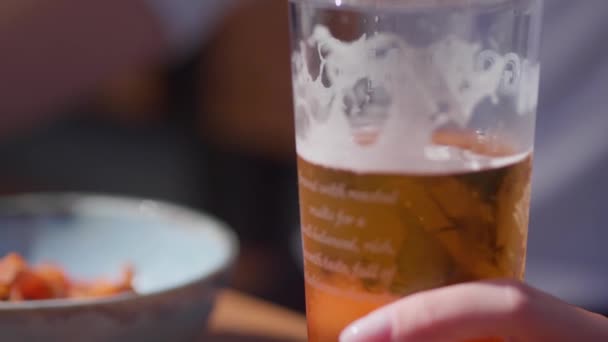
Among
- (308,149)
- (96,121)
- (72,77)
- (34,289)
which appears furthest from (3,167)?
(308,149)

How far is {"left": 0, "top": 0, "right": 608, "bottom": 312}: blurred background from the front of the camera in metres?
1.04

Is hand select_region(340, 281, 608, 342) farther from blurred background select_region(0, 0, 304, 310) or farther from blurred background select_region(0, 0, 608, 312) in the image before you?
blurred background select_region(0, 0, 304, 310)

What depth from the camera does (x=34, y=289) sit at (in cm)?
60

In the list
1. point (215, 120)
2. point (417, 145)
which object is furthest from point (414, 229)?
point (215, 120)

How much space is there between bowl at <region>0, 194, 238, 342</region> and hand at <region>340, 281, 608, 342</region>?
22cm

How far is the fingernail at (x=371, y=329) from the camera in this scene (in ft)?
1.26

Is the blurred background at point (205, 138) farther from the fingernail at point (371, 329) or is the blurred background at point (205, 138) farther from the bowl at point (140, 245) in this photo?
the fingernail at point (371, 329)

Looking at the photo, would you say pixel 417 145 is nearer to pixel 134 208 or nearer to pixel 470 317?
pixel 470 317

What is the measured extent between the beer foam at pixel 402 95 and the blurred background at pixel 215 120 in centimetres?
65

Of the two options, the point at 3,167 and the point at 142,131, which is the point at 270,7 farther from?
the point at 3,167

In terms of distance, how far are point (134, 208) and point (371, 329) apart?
0.41 meters

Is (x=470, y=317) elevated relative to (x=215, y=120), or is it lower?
elevated

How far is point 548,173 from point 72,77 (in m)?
0.71

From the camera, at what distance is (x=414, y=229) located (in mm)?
397
